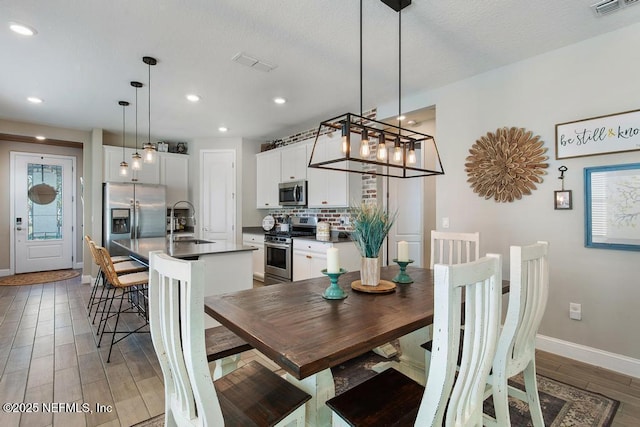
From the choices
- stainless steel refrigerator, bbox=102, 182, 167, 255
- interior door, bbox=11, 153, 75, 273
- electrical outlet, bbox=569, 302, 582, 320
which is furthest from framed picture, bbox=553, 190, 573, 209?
interior door, bbox=11, 153, 75, 273

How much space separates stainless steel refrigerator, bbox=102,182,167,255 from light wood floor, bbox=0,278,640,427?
1.88 metres

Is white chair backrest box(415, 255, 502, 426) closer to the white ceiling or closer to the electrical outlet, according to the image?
the white ceiling

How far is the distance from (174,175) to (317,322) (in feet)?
17.5

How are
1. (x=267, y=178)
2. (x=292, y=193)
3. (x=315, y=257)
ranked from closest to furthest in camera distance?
(x=315, y=257) < (x=292, y=193) < (x=267, y=178)

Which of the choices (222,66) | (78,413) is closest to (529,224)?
(222,66)

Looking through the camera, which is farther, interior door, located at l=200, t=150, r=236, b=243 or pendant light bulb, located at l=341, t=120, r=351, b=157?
interior door, located at l=200, t=150, r=236, b=243

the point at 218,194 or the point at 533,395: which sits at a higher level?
the point at 218,194

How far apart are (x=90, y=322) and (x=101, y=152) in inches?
119

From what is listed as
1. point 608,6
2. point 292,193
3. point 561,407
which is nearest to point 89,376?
point 561,407

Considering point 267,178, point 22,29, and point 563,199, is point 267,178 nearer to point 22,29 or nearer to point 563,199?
point 22,29

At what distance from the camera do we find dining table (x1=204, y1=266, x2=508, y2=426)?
1037 mm

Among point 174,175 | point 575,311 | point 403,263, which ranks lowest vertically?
point 575,311

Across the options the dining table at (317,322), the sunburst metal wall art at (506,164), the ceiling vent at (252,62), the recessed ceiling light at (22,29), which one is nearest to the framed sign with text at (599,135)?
the sunburst metal wall art at (506,164)

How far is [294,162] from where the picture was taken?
4.95m
